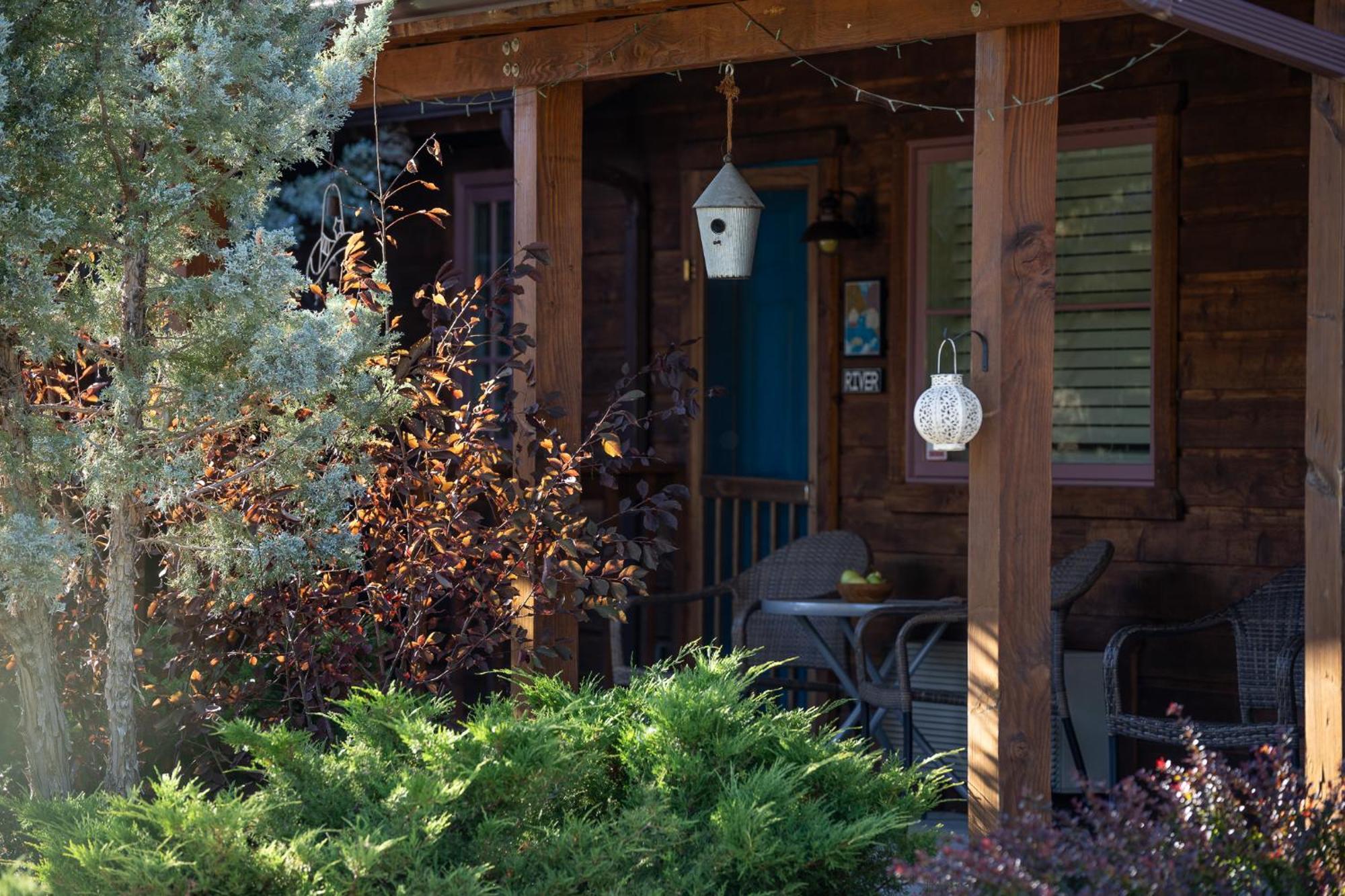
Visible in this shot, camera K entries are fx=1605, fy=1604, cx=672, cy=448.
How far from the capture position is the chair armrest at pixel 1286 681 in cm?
476

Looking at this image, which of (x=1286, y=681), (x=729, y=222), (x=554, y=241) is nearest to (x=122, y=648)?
(x=554, y=241)

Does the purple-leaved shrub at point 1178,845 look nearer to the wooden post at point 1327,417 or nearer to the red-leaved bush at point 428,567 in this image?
the wooden post at point 1327,417

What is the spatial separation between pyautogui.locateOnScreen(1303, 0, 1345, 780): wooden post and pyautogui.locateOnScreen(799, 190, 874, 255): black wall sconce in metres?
2.44

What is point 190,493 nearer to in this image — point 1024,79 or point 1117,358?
point 1024,79

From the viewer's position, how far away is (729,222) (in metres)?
4.93

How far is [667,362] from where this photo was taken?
4.54 m

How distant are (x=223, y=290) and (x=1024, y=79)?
196 cm

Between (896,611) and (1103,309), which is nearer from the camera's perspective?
(896,611)

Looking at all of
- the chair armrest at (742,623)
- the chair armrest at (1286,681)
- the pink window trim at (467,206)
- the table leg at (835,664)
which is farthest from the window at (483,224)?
the chair armrest at (1286,681)

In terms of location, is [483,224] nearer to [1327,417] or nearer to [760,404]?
[760,404]

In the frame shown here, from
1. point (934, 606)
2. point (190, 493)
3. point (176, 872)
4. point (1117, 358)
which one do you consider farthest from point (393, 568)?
point (1117, 358)

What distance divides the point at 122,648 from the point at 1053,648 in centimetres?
296

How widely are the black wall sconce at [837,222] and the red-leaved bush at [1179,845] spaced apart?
3.04 metres

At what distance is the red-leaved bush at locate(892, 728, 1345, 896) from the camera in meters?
2.88
